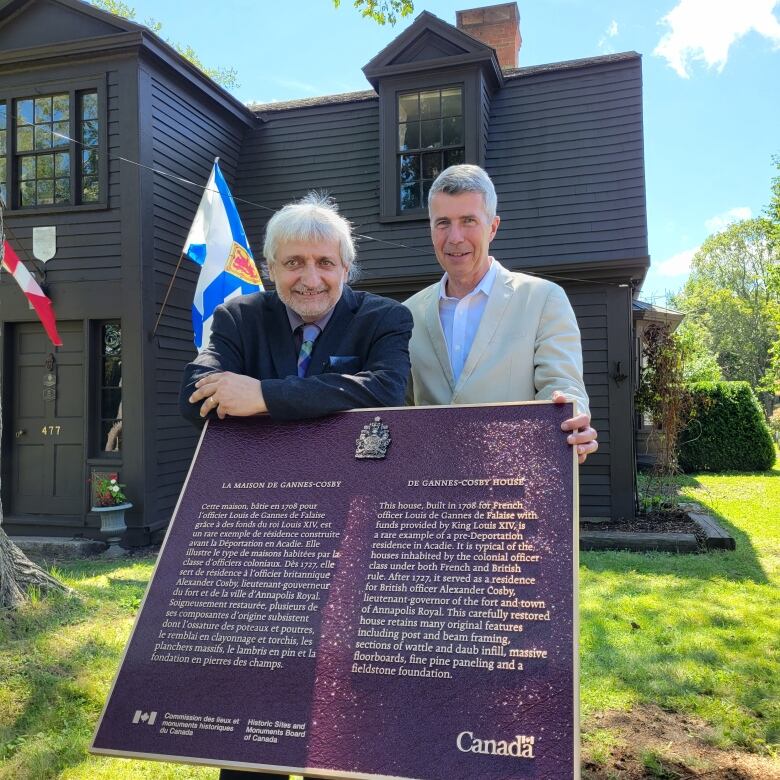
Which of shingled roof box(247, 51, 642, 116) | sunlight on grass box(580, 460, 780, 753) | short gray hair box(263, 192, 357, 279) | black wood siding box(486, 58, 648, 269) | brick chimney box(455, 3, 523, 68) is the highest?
brick chimney box(455, 3, 523, 68)

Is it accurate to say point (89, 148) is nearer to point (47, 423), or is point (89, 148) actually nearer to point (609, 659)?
point (47, 423)

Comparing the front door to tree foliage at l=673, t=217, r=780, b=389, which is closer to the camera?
the front door

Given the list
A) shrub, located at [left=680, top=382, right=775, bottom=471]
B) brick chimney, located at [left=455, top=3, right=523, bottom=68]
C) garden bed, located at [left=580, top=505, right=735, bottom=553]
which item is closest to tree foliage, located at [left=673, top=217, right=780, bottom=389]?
shrub, located at [left=680, top=382, right=775, bottom=471]

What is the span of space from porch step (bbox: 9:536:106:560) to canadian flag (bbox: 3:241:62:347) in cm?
245

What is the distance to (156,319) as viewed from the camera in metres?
8.95

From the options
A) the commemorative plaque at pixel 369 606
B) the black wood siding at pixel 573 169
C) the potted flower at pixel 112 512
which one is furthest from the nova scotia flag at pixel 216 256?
the commemorative plaque at pixel 369 606

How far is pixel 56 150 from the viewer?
30.3 ft

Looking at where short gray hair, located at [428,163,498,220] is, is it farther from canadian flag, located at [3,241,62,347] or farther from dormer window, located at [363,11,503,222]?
dormer window, located at [363,11,503,222]

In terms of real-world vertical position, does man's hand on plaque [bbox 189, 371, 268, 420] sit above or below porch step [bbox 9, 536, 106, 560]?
above

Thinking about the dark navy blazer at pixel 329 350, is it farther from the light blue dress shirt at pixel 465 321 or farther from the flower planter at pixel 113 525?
the flower planter at pixel 113 525

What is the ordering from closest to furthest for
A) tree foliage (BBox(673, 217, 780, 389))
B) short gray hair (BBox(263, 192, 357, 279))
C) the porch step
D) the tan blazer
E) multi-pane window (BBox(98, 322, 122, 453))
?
short gray hair (BBox(263, 192, 357, 279)), the tan blazer, the porch step, multi-pane window (BBox(98, 322, 122, 453)), tree foliage (BBox(673, 217, 780, 389))

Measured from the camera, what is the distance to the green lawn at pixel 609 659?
130 inches

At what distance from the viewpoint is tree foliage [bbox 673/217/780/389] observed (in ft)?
146

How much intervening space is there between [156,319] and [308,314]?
7.21 metres
